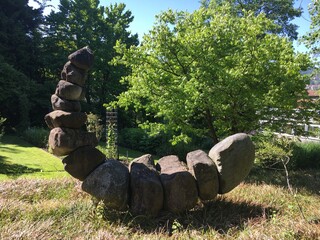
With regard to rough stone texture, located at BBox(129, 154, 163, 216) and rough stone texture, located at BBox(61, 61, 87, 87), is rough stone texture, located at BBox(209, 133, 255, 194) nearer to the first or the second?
rough stone texture, located at BBox(129, 154, 163, 216)

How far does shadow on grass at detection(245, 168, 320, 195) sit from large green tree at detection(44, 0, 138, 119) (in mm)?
12919

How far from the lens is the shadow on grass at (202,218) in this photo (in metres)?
4.53

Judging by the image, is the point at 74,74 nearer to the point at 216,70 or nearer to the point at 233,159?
the point at 233,159

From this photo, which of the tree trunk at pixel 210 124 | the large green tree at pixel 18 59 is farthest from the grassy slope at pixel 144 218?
the large green tree at pixel 18 59

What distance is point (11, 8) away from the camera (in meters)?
20.1

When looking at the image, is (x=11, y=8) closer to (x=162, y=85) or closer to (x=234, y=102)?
(x=162, y=85)

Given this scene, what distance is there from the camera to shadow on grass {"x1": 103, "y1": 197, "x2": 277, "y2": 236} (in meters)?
4.53

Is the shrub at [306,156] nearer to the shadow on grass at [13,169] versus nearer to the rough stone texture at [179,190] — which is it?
the rough stone texture at [179,190]

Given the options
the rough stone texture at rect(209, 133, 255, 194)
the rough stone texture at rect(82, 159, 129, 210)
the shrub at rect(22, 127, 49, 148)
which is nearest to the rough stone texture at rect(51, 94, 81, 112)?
the rough stone texture at rect(82, 159, 129, 210)

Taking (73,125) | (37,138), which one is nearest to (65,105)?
(73,125)

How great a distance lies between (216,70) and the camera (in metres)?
7.56

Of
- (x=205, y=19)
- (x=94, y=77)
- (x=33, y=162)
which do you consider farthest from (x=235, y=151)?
(x=94, y=77)

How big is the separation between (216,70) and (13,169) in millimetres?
6452

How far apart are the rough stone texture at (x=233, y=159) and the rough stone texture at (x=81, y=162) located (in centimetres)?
214
